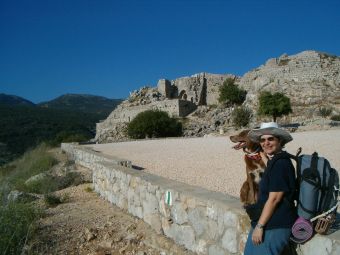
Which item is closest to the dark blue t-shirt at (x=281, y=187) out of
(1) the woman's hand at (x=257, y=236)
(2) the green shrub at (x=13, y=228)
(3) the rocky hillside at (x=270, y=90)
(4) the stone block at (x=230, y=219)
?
(1) the woman's hand at (x=257, y=236)

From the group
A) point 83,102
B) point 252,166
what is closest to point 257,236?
point 252,166

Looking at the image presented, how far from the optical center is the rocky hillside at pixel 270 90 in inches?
1453

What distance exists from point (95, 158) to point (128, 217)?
533cm

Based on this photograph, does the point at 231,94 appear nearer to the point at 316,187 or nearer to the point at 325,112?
the point at 325,112

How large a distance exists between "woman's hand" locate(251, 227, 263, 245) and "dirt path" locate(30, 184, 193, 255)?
6.13 feet

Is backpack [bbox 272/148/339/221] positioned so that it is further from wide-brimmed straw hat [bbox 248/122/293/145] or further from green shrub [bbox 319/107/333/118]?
green shrub [bbox 319/107/333/118]

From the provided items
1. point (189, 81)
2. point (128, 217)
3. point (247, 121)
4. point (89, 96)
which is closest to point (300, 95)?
point (247, 121)

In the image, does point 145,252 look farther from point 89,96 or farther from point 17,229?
point 89,96

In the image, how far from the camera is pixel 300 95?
4006cm

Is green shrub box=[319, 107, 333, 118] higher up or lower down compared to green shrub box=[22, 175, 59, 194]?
higher up

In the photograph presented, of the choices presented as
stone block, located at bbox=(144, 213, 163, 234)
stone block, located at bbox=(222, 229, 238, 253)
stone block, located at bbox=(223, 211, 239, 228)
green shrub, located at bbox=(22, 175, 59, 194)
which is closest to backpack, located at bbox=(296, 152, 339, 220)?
stone block, located at bbox=(223, 211, 239, 228)

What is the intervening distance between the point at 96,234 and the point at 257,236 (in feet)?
11.5

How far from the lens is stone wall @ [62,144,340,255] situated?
3510mm

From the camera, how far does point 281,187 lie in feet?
8.41
